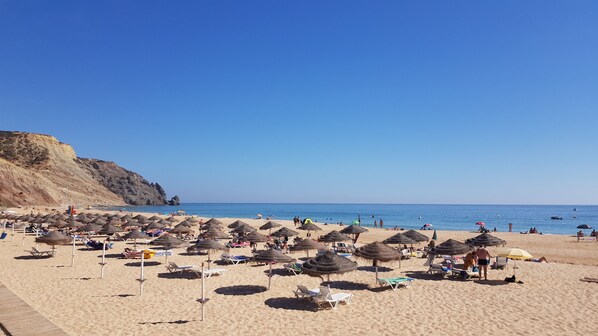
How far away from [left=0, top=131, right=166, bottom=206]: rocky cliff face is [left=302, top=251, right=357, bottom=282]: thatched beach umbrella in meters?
80.7

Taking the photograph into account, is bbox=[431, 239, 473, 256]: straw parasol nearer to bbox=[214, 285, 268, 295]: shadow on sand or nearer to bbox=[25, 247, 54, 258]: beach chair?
bbox=[214, 285, 268, 295]: shadow on sand

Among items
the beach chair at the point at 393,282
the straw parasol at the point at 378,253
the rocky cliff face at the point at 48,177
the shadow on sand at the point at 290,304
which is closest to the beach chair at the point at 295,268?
the straw parasol at the point at 378,253

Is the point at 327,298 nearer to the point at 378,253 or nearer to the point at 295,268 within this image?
the point at 378,253

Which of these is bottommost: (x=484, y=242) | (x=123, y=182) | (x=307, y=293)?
(x=307, y=293)

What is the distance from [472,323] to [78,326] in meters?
10.6

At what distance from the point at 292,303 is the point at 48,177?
104 meters

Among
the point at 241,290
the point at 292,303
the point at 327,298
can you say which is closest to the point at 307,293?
the point at 292,303

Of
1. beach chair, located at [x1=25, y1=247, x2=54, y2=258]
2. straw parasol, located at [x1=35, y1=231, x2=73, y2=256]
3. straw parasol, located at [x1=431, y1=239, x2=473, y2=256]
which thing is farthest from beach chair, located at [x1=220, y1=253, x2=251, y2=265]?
beach chair, located at [x1=25, y1=247, x2=54, y2=258]

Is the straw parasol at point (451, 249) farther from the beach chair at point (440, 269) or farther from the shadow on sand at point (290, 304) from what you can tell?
the shadow on sand at point (290, 304)

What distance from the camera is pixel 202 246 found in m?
17.4

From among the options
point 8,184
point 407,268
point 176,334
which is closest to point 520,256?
point 407,268

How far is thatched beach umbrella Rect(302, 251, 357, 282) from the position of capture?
1176cm

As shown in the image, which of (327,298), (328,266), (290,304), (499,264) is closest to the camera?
(327,298)

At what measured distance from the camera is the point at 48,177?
93.6m
